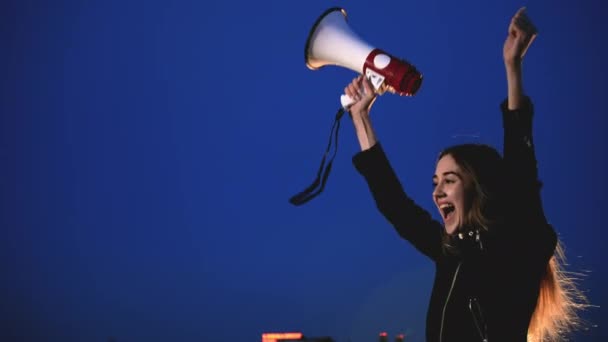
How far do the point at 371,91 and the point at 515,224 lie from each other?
0.81 m

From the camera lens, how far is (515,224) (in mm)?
1547

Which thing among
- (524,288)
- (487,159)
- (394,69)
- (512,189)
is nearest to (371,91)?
(394,69)

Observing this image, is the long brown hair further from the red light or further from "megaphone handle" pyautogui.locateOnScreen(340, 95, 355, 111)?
the red light

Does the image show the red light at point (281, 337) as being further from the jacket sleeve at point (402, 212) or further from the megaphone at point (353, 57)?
the jacket sleeve at point (402, 212)

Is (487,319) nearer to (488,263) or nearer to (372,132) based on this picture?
(488,263)

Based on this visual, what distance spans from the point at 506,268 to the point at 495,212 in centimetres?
19

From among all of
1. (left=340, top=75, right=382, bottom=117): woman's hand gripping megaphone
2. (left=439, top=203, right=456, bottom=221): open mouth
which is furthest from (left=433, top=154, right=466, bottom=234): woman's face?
(left=340, top=75, right=382, bottom=117): woman's hand gripping megaphone

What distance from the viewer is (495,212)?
5.52ft

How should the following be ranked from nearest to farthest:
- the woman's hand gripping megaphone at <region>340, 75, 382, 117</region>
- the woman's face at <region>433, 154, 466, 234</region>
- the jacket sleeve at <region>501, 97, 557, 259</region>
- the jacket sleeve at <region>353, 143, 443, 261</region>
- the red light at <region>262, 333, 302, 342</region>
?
the jacket sleeve at <region>501, 97, 557, 259</region> → the woman's face at <region>433, 154, 466, 234</region> → the jacket sleeve at <region>353, 143, 443, 261</region> → the woman's hand gripping megaphone at <region>340, 75, 382, 117</region> → the red light at <region>262, 333, 302, 342</region>

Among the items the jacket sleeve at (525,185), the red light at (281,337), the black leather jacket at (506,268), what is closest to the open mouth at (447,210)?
the black leather jacket at (506,268)

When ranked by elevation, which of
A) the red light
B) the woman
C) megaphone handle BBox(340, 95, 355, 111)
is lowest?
the woman

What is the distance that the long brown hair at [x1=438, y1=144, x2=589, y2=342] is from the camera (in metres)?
1.70

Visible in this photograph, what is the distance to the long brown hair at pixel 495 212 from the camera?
5.57ft

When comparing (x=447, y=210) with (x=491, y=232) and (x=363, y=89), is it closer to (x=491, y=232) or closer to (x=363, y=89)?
(x=491, y=232)
